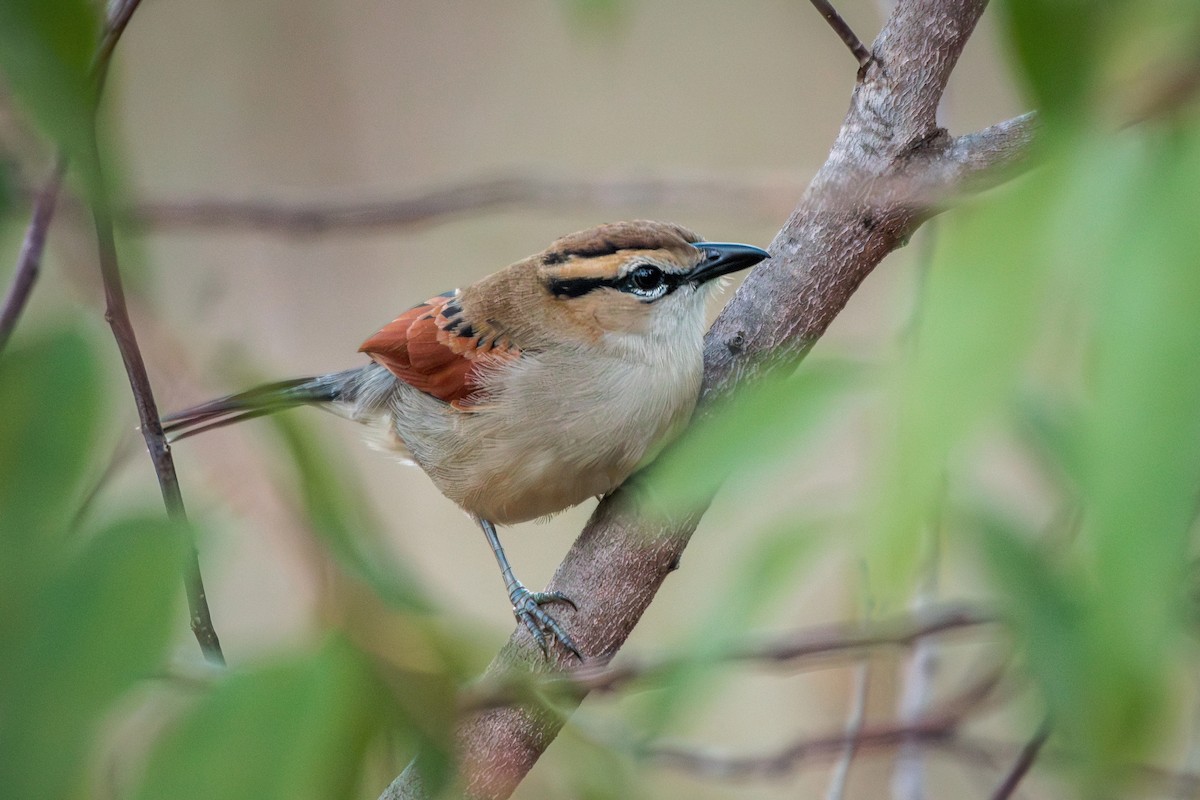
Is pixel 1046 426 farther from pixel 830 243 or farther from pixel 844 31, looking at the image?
pixel 844 31

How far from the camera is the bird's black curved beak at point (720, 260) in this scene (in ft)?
8.26

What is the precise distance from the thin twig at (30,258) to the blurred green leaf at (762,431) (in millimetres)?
651

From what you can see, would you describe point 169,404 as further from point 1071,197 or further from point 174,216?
point 174,216

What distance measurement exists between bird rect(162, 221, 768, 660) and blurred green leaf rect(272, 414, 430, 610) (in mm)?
1343

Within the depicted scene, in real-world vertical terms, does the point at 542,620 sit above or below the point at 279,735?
below

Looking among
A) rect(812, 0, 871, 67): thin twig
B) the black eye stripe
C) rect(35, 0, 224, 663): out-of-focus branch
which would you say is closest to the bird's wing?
the black eye stripe

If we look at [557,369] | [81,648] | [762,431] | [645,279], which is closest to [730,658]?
[762,431]

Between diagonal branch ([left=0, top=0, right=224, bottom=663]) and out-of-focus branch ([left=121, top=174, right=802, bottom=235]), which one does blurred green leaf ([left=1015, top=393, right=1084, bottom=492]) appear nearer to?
diagonal branch ([left=0, top=0, right=224, bottom=663])

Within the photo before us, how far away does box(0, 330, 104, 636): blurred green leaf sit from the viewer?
0.78 meters

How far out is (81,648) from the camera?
0.71 metres

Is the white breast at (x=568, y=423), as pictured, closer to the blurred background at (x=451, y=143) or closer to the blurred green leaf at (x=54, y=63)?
the blurred background at (x=451, y=143)

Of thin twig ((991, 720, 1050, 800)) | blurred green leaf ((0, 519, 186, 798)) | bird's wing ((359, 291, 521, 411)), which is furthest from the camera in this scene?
bird's wing ((359, 291, 521, 411))

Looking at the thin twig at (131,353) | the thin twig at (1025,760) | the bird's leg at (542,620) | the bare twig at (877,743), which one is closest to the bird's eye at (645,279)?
the bird's leg at (542,620)

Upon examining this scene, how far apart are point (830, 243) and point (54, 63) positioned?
4.36 ft
